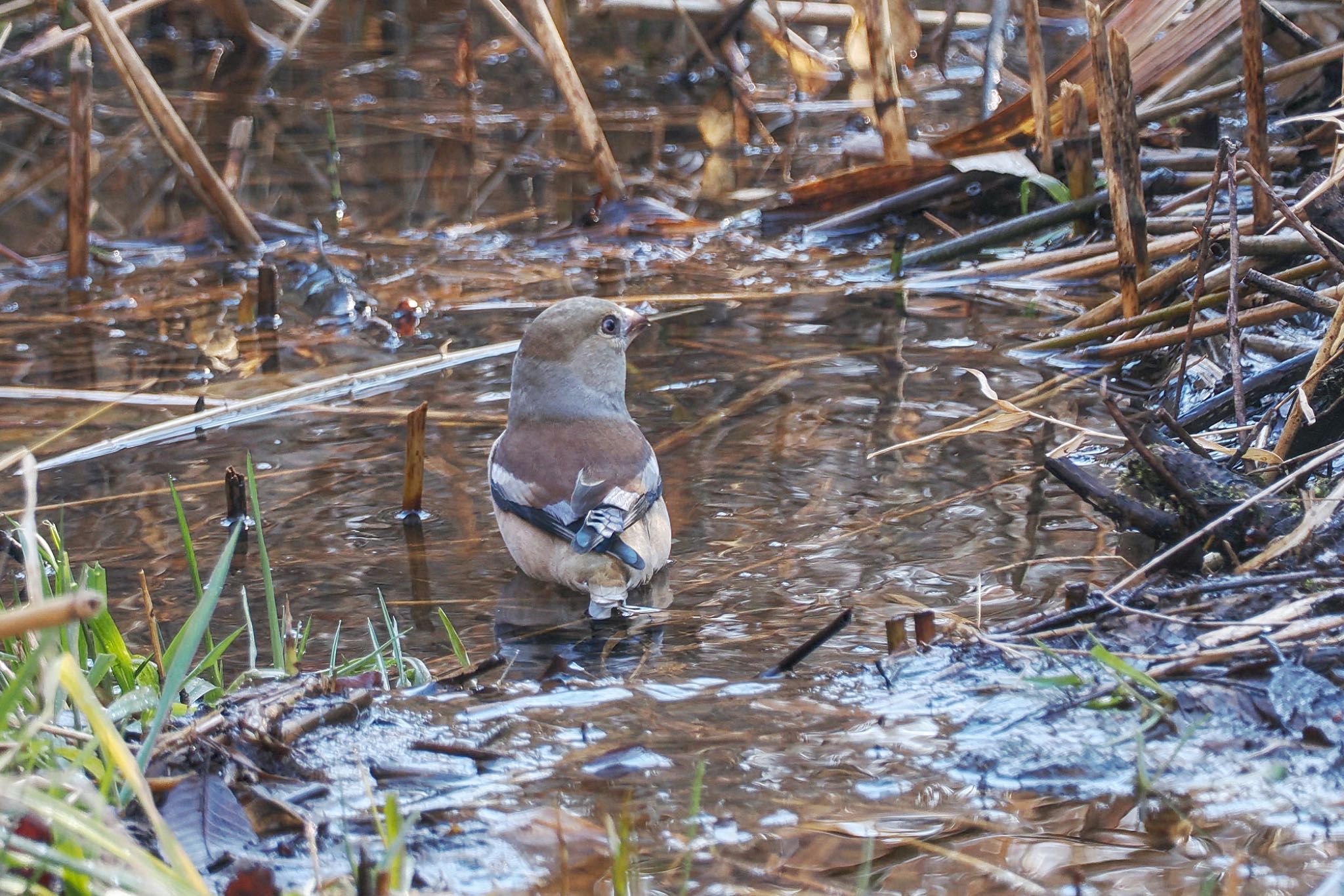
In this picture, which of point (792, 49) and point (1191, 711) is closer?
point (1191, 711)

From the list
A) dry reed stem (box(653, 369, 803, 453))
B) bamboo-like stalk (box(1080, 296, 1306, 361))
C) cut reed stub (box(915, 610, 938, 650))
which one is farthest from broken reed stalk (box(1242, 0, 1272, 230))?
cut reed stub (box(915, 610, 938, 650))

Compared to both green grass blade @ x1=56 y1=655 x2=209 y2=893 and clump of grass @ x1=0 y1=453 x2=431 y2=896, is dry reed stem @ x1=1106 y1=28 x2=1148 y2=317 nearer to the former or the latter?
clump of grass @ x1=0 y1=453 x2=431 y2=896

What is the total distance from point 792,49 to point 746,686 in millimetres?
7334

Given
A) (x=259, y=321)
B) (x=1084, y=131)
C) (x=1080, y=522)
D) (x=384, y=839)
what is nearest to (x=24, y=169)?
(x=259, y=321)

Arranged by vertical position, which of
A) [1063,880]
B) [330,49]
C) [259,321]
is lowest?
[1063,880]

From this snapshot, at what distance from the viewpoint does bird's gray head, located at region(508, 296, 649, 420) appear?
17.4 feet

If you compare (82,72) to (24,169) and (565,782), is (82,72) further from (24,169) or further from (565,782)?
(565,782)

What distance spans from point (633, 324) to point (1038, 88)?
2.85m

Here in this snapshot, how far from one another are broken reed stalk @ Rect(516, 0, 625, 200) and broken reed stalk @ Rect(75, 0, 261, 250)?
1934 millimetres

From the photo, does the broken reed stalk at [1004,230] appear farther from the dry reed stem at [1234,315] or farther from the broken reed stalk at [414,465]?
the broken reed stalk at [414,465]

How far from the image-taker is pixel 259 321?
23.8 feet

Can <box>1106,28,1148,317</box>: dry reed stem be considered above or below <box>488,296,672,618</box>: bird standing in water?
above

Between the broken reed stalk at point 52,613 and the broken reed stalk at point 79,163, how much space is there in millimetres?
6408

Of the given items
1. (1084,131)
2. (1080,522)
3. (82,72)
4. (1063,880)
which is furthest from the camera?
(82,72)
